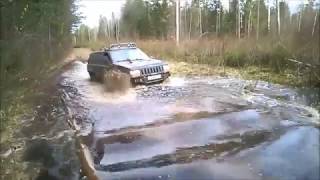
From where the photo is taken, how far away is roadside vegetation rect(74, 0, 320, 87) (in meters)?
1.11

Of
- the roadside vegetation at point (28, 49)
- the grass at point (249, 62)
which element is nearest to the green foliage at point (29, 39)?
the roadside vegetation at point (28, 49)

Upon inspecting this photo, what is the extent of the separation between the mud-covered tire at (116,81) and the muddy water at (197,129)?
17 mm

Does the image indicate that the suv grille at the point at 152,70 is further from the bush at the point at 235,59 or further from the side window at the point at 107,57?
the bush at the point at 235,59

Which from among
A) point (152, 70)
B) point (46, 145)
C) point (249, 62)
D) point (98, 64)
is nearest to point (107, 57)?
point (98, 64)

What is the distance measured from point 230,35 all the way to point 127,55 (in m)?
0.32

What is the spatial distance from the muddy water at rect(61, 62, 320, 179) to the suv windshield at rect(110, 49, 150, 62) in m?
0.09

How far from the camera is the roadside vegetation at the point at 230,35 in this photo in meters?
1.11

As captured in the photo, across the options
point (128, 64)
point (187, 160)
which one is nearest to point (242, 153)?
point (187, 160)

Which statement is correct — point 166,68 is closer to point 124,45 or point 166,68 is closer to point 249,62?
point 124,45

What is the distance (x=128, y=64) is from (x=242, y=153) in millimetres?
420

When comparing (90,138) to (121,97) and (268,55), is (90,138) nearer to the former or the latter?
(121,97)

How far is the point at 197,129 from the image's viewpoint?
1144mm

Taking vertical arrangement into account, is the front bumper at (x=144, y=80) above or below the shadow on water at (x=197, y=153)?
above

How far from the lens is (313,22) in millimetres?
1261
